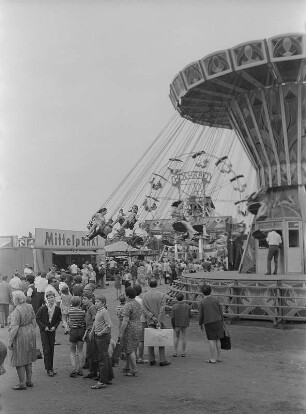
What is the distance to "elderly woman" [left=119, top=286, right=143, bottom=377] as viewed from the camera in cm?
816

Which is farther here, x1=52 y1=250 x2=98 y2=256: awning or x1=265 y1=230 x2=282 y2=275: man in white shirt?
x1=52 y1=250 x2=98 y2=256: awning

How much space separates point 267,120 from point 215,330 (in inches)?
436

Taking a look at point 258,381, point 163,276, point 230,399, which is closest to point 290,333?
point 258,381

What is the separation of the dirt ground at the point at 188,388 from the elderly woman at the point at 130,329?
23 cm

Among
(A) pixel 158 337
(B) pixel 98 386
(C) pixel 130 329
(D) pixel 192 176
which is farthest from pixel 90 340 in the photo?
(D) pixel 192 176

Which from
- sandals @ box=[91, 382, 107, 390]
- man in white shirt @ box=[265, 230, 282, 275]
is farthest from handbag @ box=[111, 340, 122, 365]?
man in white shirt @ box=[265, 230, 282, 275]

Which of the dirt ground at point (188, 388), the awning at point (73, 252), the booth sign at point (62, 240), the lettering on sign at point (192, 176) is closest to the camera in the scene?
the dirt ground at point (188, 388)

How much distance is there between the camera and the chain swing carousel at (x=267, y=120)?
16312 mm

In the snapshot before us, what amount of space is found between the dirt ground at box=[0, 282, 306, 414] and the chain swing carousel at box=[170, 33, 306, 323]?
19.9ft

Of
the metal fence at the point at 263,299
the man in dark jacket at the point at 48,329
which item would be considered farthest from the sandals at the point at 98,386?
the metal fence at the point at 263,299

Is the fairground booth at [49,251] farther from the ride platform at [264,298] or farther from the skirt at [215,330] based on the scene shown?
the skirt at [215,330]

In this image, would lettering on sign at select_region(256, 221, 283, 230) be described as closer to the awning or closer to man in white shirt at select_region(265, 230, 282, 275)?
man in white shirt at select_region(265, 230, 282, 275)

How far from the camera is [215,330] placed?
8.96 m

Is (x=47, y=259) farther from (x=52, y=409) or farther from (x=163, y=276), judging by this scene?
(x=52, y=409)
